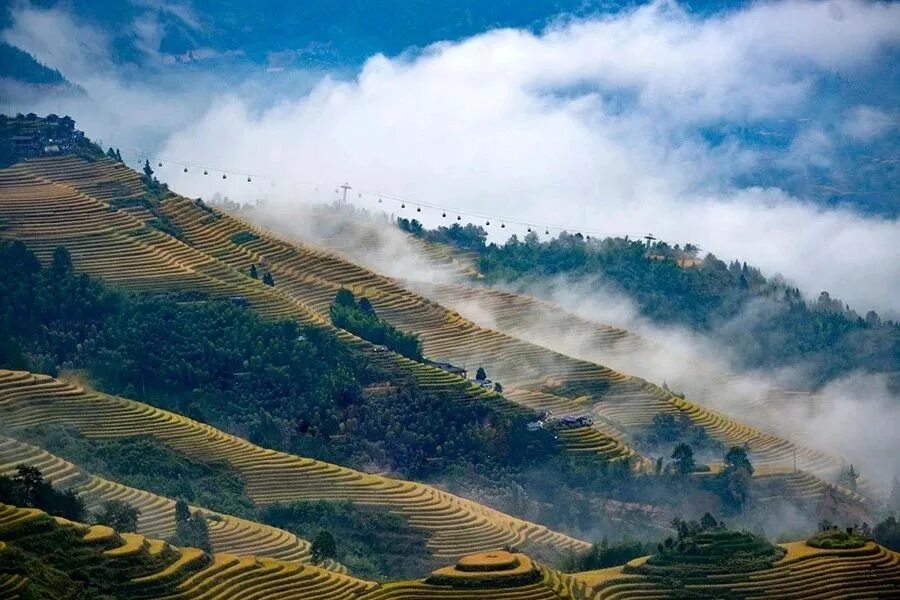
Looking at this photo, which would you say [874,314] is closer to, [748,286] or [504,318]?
[748,286]

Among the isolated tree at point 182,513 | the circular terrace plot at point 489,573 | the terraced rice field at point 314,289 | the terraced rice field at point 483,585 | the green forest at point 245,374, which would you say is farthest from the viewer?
the terraced rice field at point 314,289

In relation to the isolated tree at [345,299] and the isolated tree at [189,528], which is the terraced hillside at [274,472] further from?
the isolated tree at [345,299]

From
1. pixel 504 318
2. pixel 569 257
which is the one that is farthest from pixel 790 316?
pixel 504 318

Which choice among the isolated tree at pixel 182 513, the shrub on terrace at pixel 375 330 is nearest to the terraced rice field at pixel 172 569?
the isolated tree at pixel 182 513

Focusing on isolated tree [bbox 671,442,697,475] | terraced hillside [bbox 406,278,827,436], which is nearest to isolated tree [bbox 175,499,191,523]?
isolated tree [bbox 671,442,697,475]

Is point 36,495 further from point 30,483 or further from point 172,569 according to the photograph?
point 172,569

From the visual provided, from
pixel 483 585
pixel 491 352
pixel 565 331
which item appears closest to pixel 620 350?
pixel 565 331

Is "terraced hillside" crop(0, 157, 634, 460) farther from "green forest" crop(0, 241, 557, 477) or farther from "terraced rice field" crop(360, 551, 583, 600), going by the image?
"terraced rice field" crop(360, 551, 583, 600)
